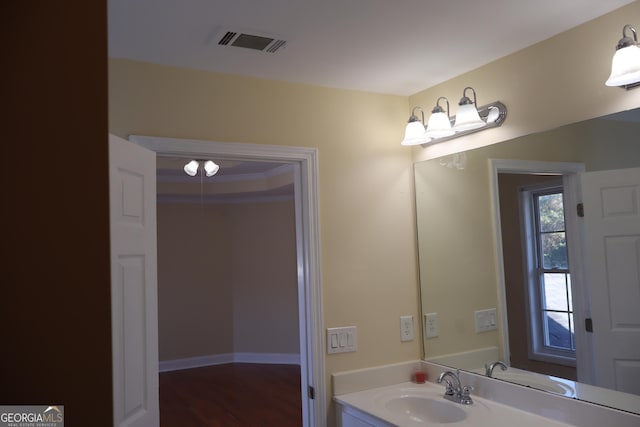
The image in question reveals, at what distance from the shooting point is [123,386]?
1867 millimetres

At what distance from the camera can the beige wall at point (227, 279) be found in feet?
21.6

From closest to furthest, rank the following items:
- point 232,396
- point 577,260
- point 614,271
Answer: point 614,271 → point 577,260 → point 232,396

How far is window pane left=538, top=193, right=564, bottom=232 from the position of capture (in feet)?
6.87

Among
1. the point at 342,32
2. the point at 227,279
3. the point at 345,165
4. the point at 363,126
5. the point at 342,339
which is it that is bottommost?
the point at 342,339

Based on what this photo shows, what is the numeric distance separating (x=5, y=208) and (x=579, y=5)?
1944mm

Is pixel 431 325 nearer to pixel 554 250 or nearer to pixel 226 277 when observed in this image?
pixel 554 250

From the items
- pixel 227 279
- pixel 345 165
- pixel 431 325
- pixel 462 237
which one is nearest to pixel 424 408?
pixel 431 325

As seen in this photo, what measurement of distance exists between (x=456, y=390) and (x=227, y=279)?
486 centimetres

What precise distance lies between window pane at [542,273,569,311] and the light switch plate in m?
0.95

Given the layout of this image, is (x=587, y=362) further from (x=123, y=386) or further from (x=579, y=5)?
(x=123, y=386)

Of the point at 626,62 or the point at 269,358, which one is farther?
the point at 269,358

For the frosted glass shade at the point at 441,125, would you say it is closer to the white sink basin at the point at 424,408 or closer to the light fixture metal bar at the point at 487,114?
the light fixture metal bar at the point at 487,114

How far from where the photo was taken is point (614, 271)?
1.87 metres

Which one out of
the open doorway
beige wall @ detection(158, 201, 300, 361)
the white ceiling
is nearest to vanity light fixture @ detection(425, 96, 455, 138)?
the white ceiling
